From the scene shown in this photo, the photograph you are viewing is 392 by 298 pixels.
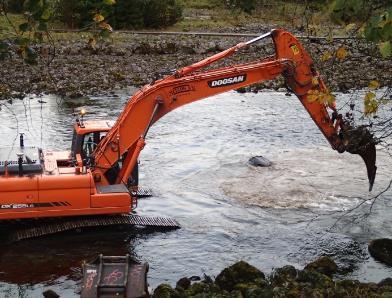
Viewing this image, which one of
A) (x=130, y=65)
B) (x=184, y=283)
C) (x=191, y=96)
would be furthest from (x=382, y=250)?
(x=130, y=65)

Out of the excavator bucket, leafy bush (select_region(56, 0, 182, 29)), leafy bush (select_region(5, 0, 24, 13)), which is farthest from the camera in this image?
leafy bush (select_region(56, 0, 182, 29))

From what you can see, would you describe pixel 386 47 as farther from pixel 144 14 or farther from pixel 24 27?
pixel 144 14

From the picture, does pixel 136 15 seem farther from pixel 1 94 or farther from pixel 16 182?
pixel 16 182

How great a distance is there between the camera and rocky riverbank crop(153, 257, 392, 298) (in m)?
9.41

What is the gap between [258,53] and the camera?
125ft

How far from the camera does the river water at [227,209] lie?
1202 cm

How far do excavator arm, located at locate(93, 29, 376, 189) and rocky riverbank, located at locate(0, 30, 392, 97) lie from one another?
9.43 meters

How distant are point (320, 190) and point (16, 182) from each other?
7.30 m

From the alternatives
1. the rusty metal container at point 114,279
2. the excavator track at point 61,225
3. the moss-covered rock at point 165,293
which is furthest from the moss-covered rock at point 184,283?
the excavator track at point 61,225

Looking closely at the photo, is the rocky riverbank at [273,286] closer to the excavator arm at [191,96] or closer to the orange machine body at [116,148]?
the orange machine body at [116,148]

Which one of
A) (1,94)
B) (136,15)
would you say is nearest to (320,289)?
(1,94)

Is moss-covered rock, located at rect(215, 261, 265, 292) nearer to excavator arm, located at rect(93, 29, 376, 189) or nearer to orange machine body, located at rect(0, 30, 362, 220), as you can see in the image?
orange machine body, located at rect(0, 30, 362, 220)

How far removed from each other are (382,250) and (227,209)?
388 centimetres

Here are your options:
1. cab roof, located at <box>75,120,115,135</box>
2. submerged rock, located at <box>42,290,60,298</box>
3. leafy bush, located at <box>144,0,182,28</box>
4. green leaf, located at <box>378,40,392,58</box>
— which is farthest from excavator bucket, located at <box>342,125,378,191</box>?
leafy bush, located at <box>144,0,182,28</box>
